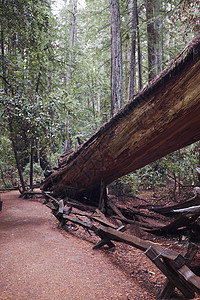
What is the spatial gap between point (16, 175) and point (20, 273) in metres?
14.8

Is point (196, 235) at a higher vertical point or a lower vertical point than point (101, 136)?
lower

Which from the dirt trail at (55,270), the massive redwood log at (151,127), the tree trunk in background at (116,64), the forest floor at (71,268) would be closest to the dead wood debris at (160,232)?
the forest floor at (71,268)

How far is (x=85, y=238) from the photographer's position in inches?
203

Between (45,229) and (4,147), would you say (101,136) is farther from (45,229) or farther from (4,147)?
(4,147)

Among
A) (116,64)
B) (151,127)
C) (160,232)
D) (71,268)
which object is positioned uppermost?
(116,64)

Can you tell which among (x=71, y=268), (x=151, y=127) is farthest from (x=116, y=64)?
(x=71, y=268)

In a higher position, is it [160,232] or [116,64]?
[116,64]

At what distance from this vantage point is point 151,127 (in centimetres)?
454

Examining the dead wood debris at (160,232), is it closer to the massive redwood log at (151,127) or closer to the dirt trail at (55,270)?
the dirt trail at (55,270)

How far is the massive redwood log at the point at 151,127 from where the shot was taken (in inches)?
148

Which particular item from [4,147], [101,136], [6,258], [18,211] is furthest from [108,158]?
[4,147]

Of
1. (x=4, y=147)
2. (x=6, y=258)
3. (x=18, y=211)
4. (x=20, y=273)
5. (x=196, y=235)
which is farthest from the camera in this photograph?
(x=4, y=147)

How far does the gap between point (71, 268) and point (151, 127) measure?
2.84 m

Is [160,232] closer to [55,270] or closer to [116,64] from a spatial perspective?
[55,270]
